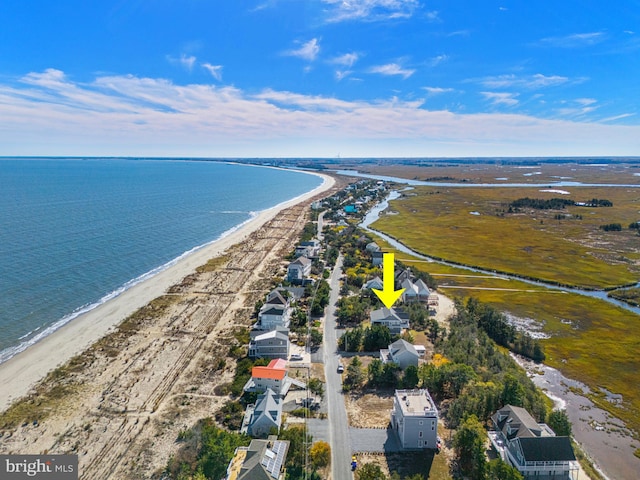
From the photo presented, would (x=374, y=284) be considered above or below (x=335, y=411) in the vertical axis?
above

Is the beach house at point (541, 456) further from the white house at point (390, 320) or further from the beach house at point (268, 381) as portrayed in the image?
the white house at point (390, 320)

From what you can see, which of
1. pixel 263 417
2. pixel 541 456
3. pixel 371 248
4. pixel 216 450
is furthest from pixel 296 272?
pixel 541 456

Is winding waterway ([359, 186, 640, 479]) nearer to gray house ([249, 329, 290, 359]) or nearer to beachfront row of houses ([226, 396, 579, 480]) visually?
beachfront row of houses ([226, 396, 579, 480])

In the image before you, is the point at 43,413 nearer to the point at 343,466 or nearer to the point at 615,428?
the point at 343,466

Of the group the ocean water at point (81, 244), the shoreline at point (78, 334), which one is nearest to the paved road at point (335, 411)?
the shoreline at point (78, 334)

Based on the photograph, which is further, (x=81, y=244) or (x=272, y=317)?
(x=81, y=244)

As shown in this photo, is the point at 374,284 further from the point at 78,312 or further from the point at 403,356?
the point at 78,312
